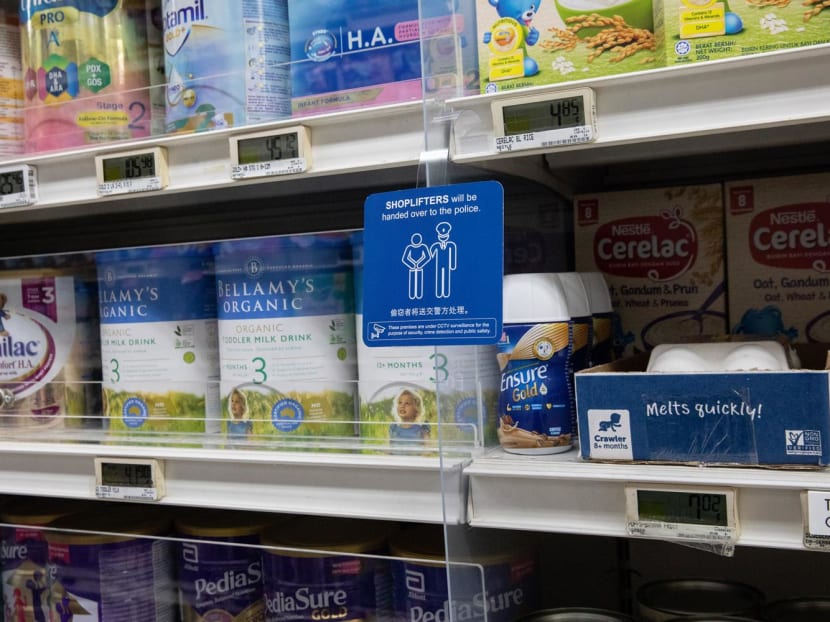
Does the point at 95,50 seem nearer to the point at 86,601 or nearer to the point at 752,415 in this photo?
the point at 86,601

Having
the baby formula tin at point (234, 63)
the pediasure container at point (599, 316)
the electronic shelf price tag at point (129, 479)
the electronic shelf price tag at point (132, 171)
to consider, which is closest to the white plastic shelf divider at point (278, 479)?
the electronic shelf price tag at point (129, 479)

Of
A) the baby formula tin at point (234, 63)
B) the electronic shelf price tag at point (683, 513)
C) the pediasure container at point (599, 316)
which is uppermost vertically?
the baby formula tin at point (234, 63)

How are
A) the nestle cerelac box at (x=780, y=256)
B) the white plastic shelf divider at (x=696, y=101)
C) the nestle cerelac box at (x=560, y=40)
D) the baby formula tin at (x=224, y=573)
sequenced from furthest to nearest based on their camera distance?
the baby formula tin at (x=224, y=573)
the nestle cerelac box at (x=780, y=256)
the nestle cerelac box at (x=560, y=40)
the white plastic shelf divider at (x=696, y=101)

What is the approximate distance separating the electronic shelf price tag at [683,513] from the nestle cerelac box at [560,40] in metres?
0.50

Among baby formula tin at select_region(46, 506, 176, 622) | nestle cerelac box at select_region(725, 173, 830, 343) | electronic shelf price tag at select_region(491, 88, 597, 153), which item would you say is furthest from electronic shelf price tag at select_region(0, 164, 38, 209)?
nestle cerelac box at select_region(725, 173, 830, 343)

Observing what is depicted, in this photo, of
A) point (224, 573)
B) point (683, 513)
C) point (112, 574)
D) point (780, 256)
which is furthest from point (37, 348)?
point (780, 256)

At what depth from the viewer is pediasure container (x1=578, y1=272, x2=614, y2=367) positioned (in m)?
1.19

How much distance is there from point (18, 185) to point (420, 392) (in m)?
0.75

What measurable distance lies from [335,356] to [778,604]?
27.2 inches

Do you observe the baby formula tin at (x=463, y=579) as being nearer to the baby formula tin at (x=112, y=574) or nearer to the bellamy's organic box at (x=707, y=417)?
the bellamy's organic box at (x=707, y=417)

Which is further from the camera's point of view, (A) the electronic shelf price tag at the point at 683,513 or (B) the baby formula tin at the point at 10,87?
(B) the baby formula tin at the point at 10,87

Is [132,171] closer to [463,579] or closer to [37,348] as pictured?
[37,348]

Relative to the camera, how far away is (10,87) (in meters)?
1.52

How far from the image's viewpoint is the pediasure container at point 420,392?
1119mm
